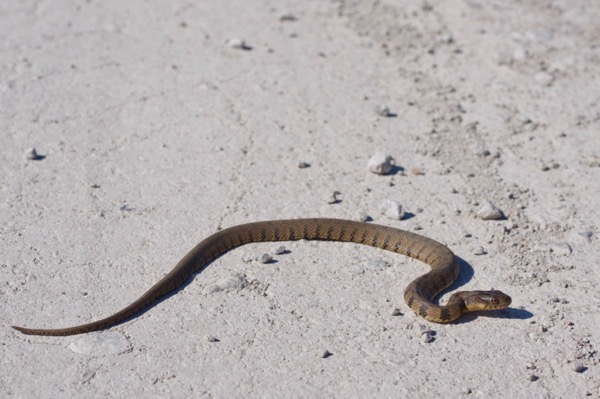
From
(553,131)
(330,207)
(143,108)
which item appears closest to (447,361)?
(330,207)

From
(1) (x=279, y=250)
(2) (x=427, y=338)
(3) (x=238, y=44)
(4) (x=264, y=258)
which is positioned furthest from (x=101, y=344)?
(3) (x=238, y=44)

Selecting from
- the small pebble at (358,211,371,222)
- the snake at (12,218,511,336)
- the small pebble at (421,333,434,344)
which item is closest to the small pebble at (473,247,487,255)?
the snake at (12,218,511,336)

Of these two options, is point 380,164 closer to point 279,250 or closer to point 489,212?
point 489,212

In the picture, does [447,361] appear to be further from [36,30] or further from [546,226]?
[36,30]

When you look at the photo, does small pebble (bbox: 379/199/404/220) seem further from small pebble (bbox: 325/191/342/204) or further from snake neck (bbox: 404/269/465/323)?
snake neck (bbox: 404/269/465/323)

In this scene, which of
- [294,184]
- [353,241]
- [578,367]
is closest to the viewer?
[578,367]

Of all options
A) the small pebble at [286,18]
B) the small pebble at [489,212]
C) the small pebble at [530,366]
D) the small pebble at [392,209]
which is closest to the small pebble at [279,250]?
the small pebble at [392,209]

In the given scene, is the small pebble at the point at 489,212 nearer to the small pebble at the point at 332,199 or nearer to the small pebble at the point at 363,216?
the small pebble at the point at 363,216

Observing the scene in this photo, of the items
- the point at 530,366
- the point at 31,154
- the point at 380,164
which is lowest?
the point at 31,154
